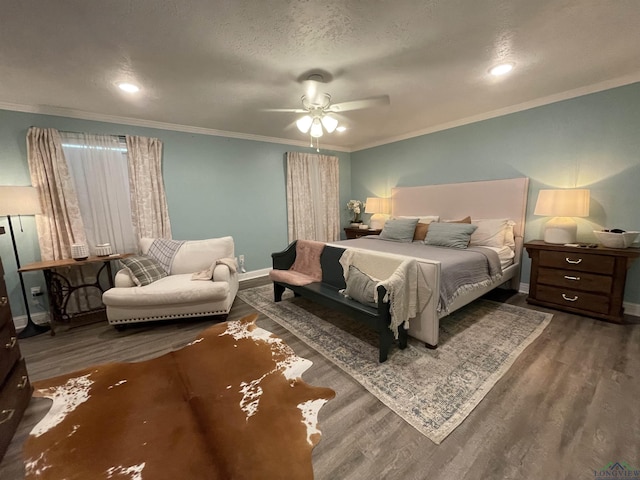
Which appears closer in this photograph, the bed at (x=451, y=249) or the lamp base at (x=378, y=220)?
the bed at (x=451, y=249)

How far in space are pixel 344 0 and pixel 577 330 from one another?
3.34 meters

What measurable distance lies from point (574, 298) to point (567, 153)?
165 centimetres

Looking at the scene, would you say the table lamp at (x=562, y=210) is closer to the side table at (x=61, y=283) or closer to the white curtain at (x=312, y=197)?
the white curtain at (x=312, y=197)

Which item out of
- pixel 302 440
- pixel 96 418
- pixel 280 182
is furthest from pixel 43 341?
pixel 280 182

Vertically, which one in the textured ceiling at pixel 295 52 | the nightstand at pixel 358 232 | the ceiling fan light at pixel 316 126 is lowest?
the nightstand at pixel 358 232

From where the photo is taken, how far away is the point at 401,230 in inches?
153

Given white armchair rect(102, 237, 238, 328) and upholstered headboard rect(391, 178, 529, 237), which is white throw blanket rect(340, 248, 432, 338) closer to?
white armchair rect(102, 237, 238, 328)

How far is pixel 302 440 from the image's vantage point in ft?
4.74

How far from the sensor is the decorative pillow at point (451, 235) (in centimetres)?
327

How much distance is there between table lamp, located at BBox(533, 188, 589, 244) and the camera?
273 centimetres

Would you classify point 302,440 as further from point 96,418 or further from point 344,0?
point 344,0

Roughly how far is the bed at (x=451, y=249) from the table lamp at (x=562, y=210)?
0.40 meters

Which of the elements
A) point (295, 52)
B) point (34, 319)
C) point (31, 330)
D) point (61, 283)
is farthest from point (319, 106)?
point (34, 319)

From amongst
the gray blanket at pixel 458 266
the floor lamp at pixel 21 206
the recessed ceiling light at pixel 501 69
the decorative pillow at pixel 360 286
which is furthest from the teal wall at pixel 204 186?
the recessed ceiling light at pixel 501 69
